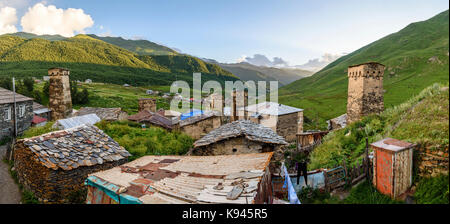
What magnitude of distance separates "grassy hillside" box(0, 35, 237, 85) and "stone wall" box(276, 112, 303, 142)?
2460cm

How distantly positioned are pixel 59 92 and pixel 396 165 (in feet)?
54.0

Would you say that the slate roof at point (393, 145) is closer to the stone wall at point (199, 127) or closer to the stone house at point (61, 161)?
the stone house at point (61, 161)

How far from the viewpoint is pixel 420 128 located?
4730mm

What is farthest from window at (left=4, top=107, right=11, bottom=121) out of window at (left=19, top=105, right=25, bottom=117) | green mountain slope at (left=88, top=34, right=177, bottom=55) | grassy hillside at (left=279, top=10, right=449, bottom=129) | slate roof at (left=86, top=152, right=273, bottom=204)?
green mountain slope at (left=88, top=34, right=177, bottom=55)

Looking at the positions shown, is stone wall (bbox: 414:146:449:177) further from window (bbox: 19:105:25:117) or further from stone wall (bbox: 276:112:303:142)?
window (bbox: 19:105:25:117)

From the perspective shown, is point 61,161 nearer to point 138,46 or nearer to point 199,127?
point 199,127

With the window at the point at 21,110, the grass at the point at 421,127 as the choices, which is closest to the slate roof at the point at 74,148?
the grass at the point at 421,127

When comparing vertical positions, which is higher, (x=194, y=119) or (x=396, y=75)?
(x=396, y=75)

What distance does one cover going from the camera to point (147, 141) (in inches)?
416

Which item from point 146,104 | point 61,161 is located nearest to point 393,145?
point 61,161

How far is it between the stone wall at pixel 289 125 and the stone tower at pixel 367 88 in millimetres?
7522

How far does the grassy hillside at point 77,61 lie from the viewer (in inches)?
1335
